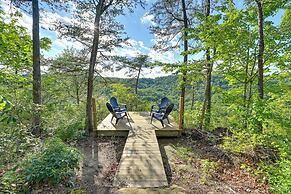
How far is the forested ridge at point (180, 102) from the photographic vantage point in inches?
115

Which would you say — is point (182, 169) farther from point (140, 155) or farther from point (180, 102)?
point (180, 102)

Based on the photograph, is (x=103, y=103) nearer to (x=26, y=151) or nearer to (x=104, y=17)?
(x=104, y=17)

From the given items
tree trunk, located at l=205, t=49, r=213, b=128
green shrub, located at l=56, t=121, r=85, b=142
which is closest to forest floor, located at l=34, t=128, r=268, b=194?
green shrub, located at l=56, t=121, r=85, b=142

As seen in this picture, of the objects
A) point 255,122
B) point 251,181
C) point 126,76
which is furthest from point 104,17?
point 126,76

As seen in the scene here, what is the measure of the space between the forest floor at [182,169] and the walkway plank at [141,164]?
0.20m

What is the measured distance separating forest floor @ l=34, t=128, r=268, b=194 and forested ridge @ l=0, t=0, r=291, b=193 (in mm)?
22

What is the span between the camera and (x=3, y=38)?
18.7 ft

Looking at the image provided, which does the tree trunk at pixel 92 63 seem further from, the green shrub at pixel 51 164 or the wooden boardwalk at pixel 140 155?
the green shrub at pixel 51 164

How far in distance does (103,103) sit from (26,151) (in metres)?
8.77

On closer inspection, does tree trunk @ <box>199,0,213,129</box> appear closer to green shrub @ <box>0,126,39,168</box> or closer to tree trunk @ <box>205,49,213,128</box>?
tree trunk @ <box>205,49,213,128</box>

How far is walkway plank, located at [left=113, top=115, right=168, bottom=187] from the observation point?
337 centimetres

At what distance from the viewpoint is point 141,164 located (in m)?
4.05

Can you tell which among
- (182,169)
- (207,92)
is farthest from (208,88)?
(182,169)

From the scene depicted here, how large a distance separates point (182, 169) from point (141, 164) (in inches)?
35.3
